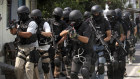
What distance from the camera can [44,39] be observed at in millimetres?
8891

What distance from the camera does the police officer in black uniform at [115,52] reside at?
9.30 meters

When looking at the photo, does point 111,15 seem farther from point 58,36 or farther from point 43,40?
point 43,40

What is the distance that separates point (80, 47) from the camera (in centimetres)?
739

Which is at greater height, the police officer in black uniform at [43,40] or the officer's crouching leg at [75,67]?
the police officer in black uniform at [43,40]

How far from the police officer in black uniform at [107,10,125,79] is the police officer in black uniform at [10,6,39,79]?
2.25 m

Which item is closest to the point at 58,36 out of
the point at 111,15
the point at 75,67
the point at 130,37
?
the point at 111,15

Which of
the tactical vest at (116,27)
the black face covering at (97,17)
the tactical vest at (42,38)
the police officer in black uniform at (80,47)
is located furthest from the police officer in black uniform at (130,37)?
the police officer in black uniform at (80,47)

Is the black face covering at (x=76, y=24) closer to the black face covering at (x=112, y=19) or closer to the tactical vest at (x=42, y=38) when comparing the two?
the tactical vest at (x=42, y=38)

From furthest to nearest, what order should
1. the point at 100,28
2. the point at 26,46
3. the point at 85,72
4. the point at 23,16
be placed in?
the point at 100,28 → the point at 26,46 → the point at 23,16 → the point at 85,72

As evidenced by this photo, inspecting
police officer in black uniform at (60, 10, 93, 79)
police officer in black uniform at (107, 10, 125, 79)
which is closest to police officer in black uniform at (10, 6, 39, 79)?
police officer in black uniform at (60, 10, 93, 79)

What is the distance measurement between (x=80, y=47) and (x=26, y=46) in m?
1.27

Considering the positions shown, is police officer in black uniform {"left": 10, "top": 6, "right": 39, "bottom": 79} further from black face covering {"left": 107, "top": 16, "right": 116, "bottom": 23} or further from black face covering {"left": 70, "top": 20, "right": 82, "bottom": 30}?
black face covering {"left": 107, "top": 16, "right": 116, "bottom": 23}

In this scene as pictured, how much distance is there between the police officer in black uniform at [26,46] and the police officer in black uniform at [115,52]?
2248mm

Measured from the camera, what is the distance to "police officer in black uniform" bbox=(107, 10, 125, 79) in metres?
9.30
